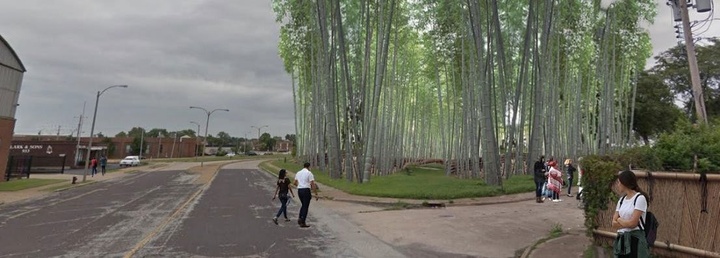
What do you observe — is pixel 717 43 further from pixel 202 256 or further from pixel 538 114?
pixel 202 256

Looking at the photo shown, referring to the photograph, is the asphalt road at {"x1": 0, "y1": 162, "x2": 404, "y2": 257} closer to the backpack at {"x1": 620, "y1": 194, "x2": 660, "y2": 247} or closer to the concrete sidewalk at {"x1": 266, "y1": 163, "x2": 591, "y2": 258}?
→ the concrete sidewalk at {"x1": 266, "y1": 163, "x2": 591, "y2": 258}

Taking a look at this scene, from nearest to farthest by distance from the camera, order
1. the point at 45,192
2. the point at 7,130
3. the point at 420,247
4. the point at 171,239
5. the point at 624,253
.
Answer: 1. the point at 624,253
2. the point at 420,247
3. the point at 171,239
4. the point at 45,192
5. the point at 7,130

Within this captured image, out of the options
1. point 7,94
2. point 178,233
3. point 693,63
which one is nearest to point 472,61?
point 693,63

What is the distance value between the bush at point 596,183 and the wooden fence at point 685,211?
1.23ft

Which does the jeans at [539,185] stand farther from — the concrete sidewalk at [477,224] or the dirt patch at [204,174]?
the dirt patch at [204,174]

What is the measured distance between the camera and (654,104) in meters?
45.4

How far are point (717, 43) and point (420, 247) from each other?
148 ft

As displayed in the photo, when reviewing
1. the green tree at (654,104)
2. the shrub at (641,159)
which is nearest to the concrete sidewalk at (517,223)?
the shrub at (641,159)

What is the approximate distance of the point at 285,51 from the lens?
105ft

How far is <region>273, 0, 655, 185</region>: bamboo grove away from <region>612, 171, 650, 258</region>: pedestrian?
42.4 ft

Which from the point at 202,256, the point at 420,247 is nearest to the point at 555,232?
the point at 420,247

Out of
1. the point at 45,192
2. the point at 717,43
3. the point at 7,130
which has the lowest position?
the point at 45,192

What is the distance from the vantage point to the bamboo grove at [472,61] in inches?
768

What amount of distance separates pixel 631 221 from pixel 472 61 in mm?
17079
